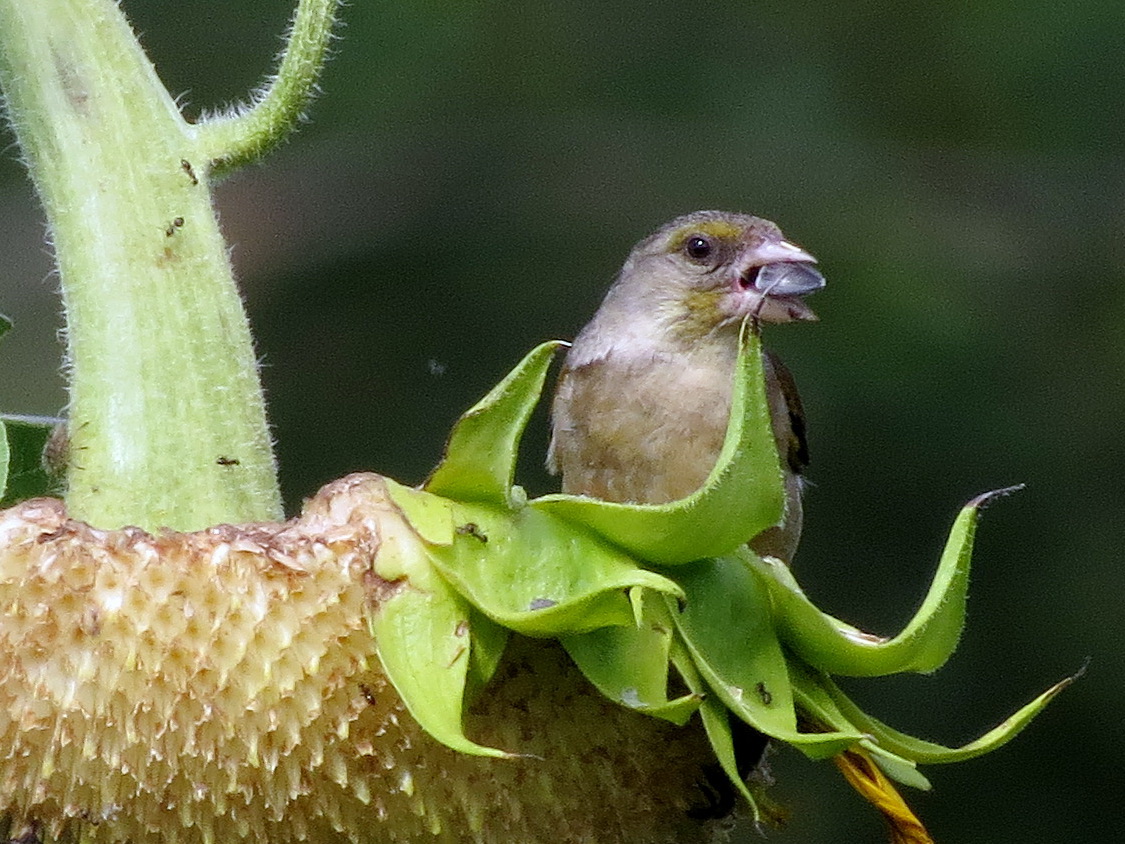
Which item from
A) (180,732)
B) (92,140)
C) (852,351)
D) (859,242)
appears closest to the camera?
(180,732)

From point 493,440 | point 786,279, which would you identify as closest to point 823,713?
point 493,440

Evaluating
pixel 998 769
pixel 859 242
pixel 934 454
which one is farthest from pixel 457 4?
pixel 998 769

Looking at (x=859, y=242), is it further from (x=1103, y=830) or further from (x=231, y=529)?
(x=231, y=529)

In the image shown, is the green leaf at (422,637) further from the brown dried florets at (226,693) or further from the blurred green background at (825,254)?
the blurred green background at (825,254)

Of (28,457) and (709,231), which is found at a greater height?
(28,457)

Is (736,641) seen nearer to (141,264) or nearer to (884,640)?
(884,640)

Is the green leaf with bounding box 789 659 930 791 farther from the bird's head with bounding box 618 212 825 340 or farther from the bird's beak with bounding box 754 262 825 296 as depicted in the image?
the bird's head with bounding box 618 212 825 340
